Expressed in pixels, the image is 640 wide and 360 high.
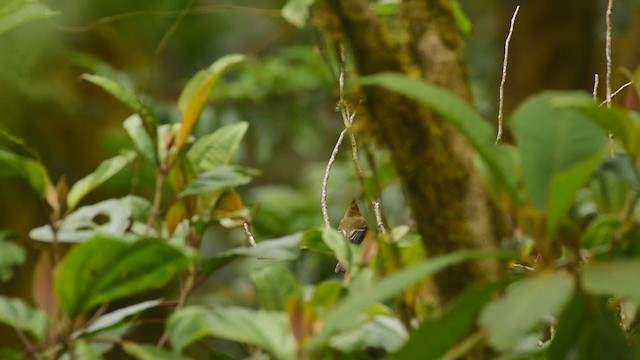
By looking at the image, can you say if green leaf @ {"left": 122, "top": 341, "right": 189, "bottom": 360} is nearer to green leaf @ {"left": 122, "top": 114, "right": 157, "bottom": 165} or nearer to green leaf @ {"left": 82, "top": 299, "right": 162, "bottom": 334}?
green leaf @ {"left": 82, "top": 299, "right": 162, "bottom": 334}

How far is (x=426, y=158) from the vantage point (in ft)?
2.04

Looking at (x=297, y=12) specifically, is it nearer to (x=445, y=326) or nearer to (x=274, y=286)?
(x=274, y=286)

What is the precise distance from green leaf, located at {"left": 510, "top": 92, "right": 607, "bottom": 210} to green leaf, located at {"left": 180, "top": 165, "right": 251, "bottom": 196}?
9.3 inches

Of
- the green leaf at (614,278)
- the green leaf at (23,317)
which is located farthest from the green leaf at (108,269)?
the green leaf at (614,278)

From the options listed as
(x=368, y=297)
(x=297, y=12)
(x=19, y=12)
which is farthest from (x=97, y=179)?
(x=368, y=297)

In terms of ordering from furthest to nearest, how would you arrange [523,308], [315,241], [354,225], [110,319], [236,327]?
[354,225] → [315,241] → [110,319] → [236,327] → [523,308]

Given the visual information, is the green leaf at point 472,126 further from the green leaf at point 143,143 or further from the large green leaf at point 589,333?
the green leaf at point 143,143

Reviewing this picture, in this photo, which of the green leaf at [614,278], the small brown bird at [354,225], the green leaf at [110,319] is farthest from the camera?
A: the small brown bird at [354,225]

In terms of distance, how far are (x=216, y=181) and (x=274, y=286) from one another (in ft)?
0.37

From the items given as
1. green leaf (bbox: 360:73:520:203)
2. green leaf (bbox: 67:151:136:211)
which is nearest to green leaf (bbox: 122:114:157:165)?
green leaf (bbox: 67:151:136:211)

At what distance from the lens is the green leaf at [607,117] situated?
52 centimetres

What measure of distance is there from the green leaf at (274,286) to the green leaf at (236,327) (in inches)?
1.8

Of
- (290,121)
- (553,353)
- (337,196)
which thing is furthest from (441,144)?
(290,121)

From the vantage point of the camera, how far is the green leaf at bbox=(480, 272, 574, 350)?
46 cm
